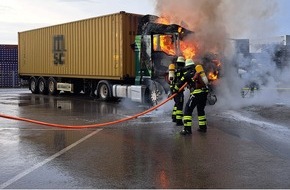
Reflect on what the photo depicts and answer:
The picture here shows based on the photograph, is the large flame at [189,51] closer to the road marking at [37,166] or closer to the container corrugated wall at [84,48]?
the container corrugated wall at [84,48]

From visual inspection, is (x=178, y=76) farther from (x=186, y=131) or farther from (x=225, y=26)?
(x=225, y=26)

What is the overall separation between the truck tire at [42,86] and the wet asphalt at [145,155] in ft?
38.0

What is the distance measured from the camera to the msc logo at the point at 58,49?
801 inches

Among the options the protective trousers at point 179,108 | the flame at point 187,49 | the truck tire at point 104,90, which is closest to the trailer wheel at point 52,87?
the truck tire at point 104,90

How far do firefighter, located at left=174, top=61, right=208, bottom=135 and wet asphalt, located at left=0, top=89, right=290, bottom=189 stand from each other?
258 millimetres

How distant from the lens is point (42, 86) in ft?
74.2

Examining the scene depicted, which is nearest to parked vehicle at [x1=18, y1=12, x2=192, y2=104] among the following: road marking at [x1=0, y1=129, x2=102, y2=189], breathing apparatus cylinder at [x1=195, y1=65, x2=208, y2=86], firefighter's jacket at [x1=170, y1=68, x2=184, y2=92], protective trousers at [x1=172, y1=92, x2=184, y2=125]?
firefighter's jacket at [x1=170, y1=68, x2=184, y2=92]

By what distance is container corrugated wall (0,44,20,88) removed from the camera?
30391mm

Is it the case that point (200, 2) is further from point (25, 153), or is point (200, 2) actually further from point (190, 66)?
point (25, 153)

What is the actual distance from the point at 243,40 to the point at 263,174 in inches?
465

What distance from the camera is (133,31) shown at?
16.5 meters

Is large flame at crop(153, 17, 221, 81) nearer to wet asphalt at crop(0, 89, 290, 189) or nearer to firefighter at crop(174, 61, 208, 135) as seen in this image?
wet asphalt at crop(0, 89, 290, 189)

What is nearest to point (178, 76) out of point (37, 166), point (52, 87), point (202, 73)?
point (202, 73)

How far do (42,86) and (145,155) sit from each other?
1705 cm
